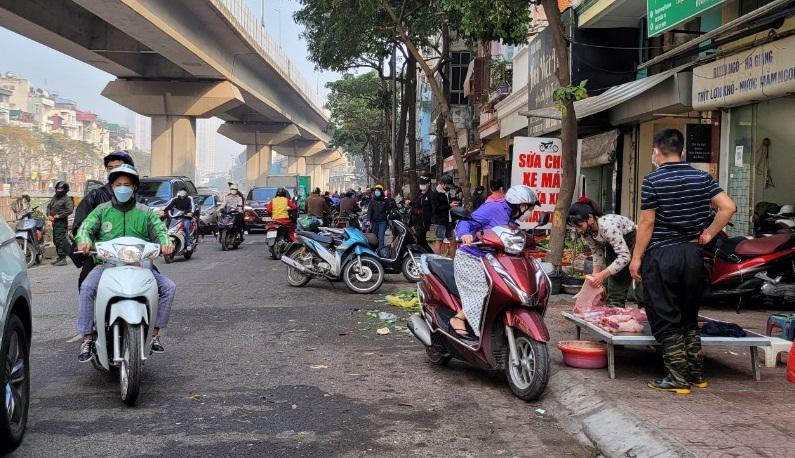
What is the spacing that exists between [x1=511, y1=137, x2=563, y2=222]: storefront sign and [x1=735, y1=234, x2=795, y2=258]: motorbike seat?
290 centimetres

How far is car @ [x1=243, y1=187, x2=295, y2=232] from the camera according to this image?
2528 cm

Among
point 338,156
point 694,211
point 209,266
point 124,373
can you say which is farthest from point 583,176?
point 338,156

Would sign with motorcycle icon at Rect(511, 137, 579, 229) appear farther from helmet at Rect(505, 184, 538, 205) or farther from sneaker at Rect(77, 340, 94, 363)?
sneaker at Rect(77, 340, 94, 363)

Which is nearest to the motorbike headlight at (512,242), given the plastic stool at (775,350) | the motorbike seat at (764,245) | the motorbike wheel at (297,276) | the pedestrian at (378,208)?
the plastic stool at (775,350)

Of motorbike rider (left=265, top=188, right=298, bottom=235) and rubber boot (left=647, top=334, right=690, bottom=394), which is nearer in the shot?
rubber boot (left=647, top=334, right=690, bottom=394)

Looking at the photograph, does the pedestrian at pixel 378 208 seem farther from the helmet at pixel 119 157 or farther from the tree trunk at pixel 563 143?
the helmet at pixel 119 157

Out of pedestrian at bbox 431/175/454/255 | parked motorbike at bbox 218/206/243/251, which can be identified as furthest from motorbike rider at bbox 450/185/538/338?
parked motorbike at bbox 218/206/243/251

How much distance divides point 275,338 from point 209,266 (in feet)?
25.0

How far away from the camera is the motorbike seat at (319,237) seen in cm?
1159

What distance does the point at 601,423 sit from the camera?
471 cm

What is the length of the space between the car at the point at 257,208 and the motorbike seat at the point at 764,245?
16.2 m

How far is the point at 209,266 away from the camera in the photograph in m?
14.9

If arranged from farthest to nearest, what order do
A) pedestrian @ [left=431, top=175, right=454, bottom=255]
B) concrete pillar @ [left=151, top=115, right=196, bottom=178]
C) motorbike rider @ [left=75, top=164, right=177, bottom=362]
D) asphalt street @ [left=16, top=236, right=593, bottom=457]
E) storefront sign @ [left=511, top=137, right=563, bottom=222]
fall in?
concrete pillar @ [left=151, top=115, right=196, bottom=178], pedestrian @ [left=431, top=175, right=454, bottom=255], storefront sign @ [left=511, top=137, right=563, bottom=222], motorbike rider @ [left=75, top=164, right=177, bottom=362], asphalt street @ [left=16, top=236, right=593, bottom=457]

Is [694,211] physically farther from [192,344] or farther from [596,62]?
[596,62]
